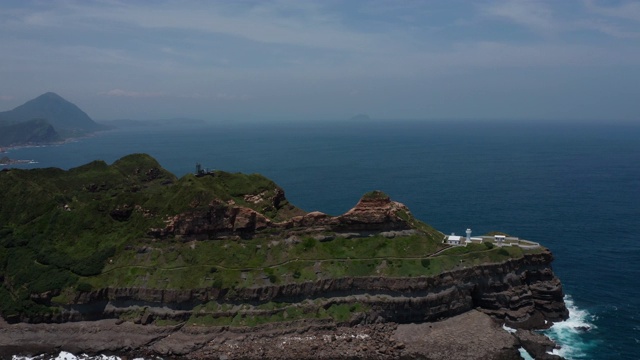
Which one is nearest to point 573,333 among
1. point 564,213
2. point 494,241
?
point 494,241

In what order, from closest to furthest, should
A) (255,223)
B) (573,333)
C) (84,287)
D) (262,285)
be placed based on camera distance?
1. (573,333)
2. (262,285)
3. (84,287)
4. (255,223)

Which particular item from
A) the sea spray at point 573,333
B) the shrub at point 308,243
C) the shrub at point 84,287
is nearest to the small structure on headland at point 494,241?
the sea spray at point 573,333

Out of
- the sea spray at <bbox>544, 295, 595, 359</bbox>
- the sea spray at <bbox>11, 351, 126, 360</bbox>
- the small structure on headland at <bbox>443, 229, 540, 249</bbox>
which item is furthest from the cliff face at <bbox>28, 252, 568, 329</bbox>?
the sea spray at <bbox>11, 351, 126, 360</bbox>

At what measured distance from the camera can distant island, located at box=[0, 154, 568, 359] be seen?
216 ft

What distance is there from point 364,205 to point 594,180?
128 metres

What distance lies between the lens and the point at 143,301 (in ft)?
238

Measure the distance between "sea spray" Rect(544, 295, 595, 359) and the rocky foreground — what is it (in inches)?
94.0

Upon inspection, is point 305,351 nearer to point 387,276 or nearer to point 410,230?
point 387,276

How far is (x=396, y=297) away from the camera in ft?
231

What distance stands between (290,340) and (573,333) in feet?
134

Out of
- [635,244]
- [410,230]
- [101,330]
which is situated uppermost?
[410,230]

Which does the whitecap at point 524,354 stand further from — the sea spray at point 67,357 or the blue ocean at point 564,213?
the sea spray at point 67,357

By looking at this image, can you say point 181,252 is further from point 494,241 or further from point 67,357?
point 494,241

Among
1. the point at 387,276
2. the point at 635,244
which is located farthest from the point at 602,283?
the point at 387,276
